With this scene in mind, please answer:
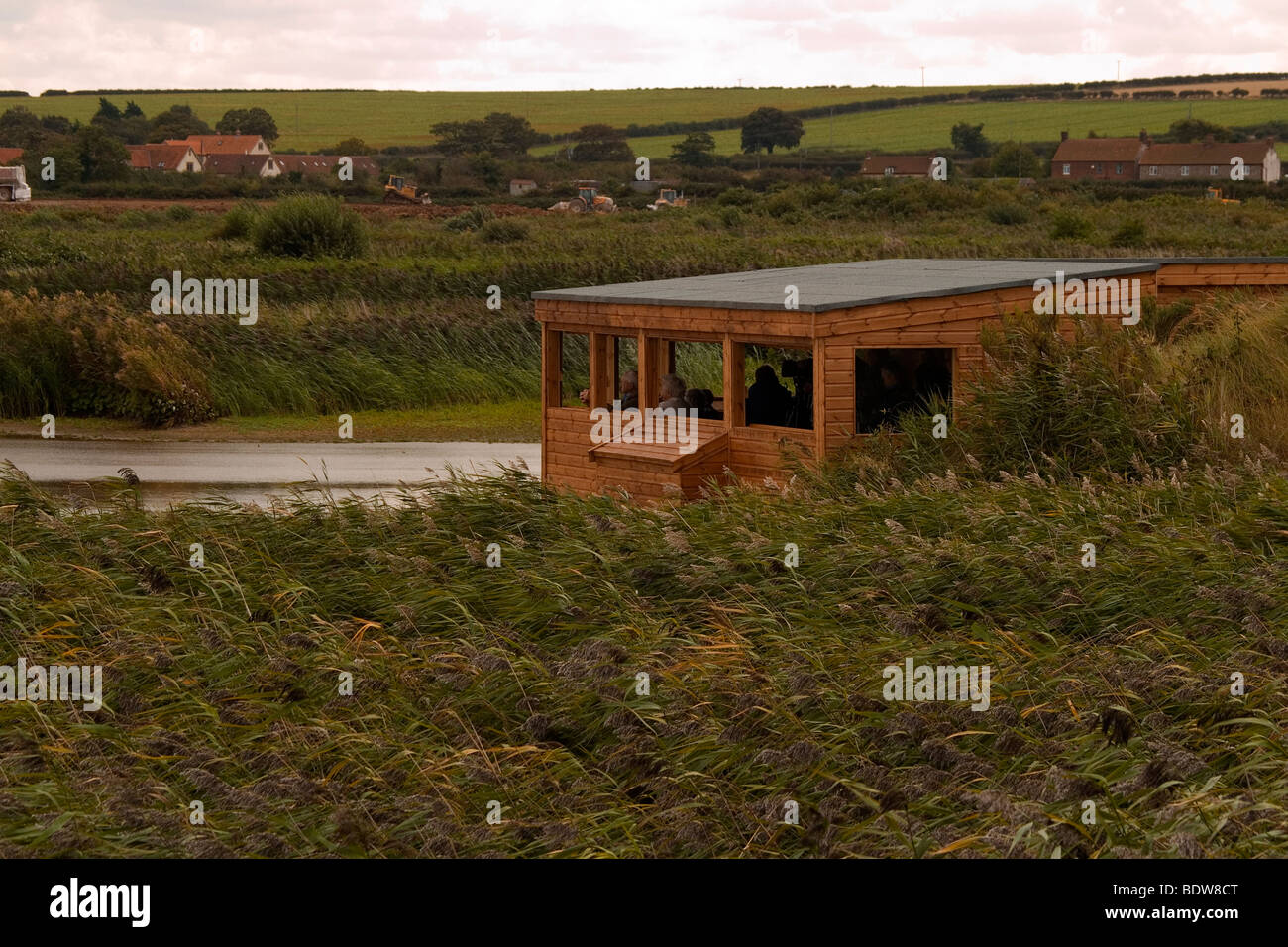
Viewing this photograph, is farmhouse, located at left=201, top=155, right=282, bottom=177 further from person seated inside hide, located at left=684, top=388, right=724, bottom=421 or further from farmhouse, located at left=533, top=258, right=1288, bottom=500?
person seated inside hide, located at left=684, top=388, right=724, bottom=421

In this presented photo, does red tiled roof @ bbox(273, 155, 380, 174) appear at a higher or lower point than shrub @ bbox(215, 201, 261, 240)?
higher

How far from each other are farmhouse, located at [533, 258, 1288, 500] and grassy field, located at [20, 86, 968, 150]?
455 ft

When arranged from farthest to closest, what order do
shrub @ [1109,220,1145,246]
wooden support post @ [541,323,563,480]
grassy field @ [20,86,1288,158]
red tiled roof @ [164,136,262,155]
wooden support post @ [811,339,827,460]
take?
grassy field @ [20,86,1288,158] < red tiled roof @ [164,136,262,155] < shrub @ [1109,220,1145,246] < wooden support post @ [541,323,563,480] < wooden support post @ [811,339,827,460]

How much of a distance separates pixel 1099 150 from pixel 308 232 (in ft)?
309

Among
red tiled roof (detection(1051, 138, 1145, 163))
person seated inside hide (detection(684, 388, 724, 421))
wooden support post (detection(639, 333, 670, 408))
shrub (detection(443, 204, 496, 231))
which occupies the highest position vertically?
red tiled roof (detection(1051, 138, 1145, 163))

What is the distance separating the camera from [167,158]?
114m

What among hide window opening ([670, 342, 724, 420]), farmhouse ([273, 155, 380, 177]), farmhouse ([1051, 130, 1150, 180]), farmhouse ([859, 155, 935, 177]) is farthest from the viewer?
farmhouse ([1051, 130, 1150, 180])

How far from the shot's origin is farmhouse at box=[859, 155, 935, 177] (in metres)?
115

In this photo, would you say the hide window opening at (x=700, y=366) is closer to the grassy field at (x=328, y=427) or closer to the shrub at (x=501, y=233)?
the grassy field at (x=328, y=427)

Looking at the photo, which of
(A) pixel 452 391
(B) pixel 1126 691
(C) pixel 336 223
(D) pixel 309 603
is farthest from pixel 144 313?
(B) pixel 1126 691

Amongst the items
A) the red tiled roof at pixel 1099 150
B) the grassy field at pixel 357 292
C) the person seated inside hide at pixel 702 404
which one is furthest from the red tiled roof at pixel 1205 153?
the person seated inside hide at pixel 702 404

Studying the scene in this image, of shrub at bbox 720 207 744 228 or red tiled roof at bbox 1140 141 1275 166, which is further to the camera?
red tiled roof at bbox 1140 141 1275 166

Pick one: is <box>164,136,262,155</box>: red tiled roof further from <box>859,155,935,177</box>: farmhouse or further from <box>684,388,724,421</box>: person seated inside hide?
<box>684,388,724,421</box>: person seated inside hide

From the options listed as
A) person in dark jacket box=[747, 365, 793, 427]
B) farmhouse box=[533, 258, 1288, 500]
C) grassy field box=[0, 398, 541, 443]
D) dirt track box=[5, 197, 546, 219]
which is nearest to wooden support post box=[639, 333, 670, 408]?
farmhouse box=[533, 258, 1288, 500]
